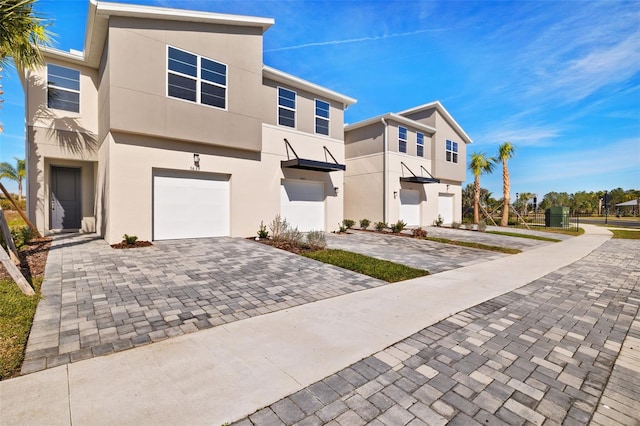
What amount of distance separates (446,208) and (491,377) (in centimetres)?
2126

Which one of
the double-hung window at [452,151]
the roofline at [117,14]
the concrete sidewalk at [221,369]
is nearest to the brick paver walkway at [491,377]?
the concrete sidewalk at [221,369]

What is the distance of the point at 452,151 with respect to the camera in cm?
2223

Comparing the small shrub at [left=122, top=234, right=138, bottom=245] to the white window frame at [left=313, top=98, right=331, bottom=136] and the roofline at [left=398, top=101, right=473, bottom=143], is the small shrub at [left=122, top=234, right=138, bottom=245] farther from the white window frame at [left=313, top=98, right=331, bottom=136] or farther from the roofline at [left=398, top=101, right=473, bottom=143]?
the roofline at [left=398, top=101, right=473, bottom=143]

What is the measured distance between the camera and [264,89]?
1273cm

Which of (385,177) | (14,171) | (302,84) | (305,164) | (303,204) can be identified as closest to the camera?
(305,164)

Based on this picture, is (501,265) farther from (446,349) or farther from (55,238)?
(55,238)

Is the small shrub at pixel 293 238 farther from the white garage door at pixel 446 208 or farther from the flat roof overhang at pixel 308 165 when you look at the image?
the white garage door at pixel 446 208

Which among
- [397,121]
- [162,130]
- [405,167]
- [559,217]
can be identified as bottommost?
[559,217]

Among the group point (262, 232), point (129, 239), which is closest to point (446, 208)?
point (262, 232)

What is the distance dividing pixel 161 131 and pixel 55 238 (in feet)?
18.1

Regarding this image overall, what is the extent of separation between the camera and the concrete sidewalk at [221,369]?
7.65ft

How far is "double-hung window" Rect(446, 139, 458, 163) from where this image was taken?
21.9 metres

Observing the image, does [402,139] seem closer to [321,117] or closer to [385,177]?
[385,177]

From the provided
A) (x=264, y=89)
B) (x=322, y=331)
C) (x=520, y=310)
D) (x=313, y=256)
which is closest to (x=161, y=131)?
(x=264, y=89)
